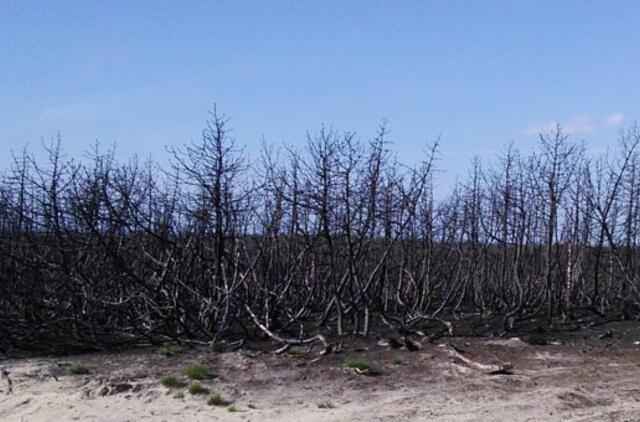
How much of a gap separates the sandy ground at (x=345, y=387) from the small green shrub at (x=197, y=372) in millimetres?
128

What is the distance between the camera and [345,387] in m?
9.25

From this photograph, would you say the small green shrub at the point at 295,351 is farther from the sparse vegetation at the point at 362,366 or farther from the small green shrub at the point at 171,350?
the small green shrub at the point at 171,350

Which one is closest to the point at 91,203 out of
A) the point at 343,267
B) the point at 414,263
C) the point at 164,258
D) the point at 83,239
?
the point at 83,239

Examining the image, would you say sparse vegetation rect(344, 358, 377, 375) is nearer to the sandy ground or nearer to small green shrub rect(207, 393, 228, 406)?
the sandy ground

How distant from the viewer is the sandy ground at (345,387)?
27.2 feet

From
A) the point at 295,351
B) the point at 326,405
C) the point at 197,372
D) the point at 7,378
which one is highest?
the point at 295,351

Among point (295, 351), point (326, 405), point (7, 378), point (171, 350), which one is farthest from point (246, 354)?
point (7, 378)

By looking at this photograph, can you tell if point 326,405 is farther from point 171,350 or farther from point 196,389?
point 171,350

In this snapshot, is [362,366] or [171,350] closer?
[362,366]

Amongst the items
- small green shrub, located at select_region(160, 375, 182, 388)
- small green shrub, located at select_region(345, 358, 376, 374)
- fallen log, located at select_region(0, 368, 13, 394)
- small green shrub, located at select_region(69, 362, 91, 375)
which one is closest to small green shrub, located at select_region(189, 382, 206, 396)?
small green shrub, located at select_region(160, 375, 182, 388)

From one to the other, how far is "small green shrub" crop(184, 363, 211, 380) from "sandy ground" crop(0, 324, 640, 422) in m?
0.13

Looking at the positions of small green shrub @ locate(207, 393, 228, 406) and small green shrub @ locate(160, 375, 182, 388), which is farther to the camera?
small green shrub @ locate(160, 375, 182, 388)

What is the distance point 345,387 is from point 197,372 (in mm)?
1777

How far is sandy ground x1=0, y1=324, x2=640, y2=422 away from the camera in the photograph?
8297mm
